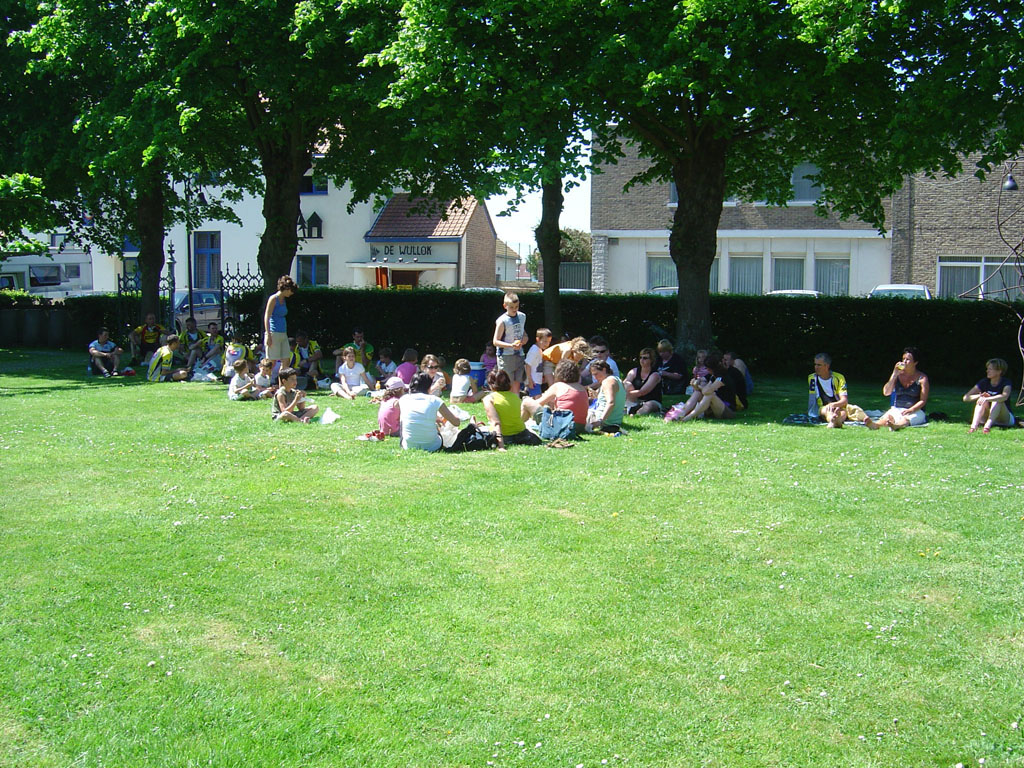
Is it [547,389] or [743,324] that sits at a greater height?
[743,324]

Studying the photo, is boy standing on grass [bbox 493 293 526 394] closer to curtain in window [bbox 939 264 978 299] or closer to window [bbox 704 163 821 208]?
window [bbox 704 163 821 208]

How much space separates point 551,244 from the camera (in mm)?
19906

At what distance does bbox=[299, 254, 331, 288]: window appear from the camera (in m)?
45.9

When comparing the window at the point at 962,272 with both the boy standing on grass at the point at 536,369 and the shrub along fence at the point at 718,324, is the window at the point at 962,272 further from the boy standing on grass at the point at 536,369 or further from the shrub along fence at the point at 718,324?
the boy standing on grass at the point at 536,369

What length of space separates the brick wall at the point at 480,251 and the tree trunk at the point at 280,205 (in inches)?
933

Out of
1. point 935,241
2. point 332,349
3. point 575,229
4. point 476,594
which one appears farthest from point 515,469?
point 575,229

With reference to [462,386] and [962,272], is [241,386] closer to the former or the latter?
[462,386]

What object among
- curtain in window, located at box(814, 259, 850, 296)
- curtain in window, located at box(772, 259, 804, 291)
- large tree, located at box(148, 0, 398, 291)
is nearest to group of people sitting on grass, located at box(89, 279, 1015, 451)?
large tree, located at box(148, 0, 398, 291)

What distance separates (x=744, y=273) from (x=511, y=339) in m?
26.9

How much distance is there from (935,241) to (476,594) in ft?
113

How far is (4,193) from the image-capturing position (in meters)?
18.5

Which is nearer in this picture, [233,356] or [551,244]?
[233,356]

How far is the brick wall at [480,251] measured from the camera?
4728 cm

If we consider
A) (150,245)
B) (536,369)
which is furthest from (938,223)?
(150,245)
